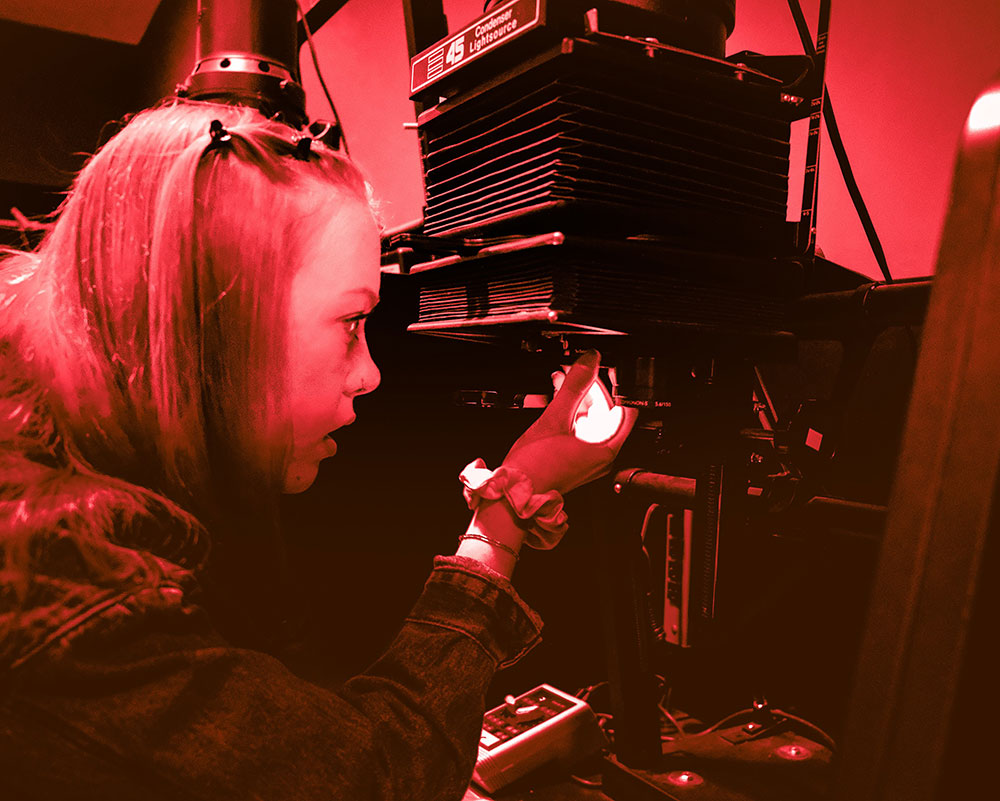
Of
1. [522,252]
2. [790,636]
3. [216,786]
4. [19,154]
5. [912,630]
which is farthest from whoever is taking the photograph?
[19,154]

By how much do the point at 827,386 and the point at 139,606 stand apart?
1.21 meters

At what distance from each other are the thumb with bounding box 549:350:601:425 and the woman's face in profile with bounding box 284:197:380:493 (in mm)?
232

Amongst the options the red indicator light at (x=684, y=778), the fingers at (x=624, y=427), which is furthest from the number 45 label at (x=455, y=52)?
the red indicator light at (x=684, y=778)

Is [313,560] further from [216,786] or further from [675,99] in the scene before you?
[675,99]

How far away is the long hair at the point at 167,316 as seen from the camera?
62cm

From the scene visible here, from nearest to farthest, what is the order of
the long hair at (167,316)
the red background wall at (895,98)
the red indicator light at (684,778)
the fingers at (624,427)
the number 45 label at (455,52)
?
the long hair at (167,316), the number 45 label at (455,52), the fingers at (624,427), the red indicator light at (684,778), the red background wall at (895,98)

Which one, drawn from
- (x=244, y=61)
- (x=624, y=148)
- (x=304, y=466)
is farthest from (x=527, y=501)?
(x=244, y=61)

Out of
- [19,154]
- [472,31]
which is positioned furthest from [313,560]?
[19,154]

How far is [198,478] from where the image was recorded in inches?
26.4

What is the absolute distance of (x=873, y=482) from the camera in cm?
99

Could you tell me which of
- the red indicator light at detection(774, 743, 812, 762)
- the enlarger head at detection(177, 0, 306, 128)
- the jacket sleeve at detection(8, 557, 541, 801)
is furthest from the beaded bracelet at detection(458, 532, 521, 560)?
the enlarger head at detection(177, 0, 306, 128)

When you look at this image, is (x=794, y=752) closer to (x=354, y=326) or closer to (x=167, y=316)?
(x=354, y=326)

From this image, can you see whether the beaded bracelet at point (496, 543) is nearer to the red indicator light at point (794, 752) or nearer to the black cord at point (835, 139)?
the black cord at point (835, 139)

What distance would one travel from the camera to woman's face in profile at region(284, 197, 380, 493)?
699 millimetres
